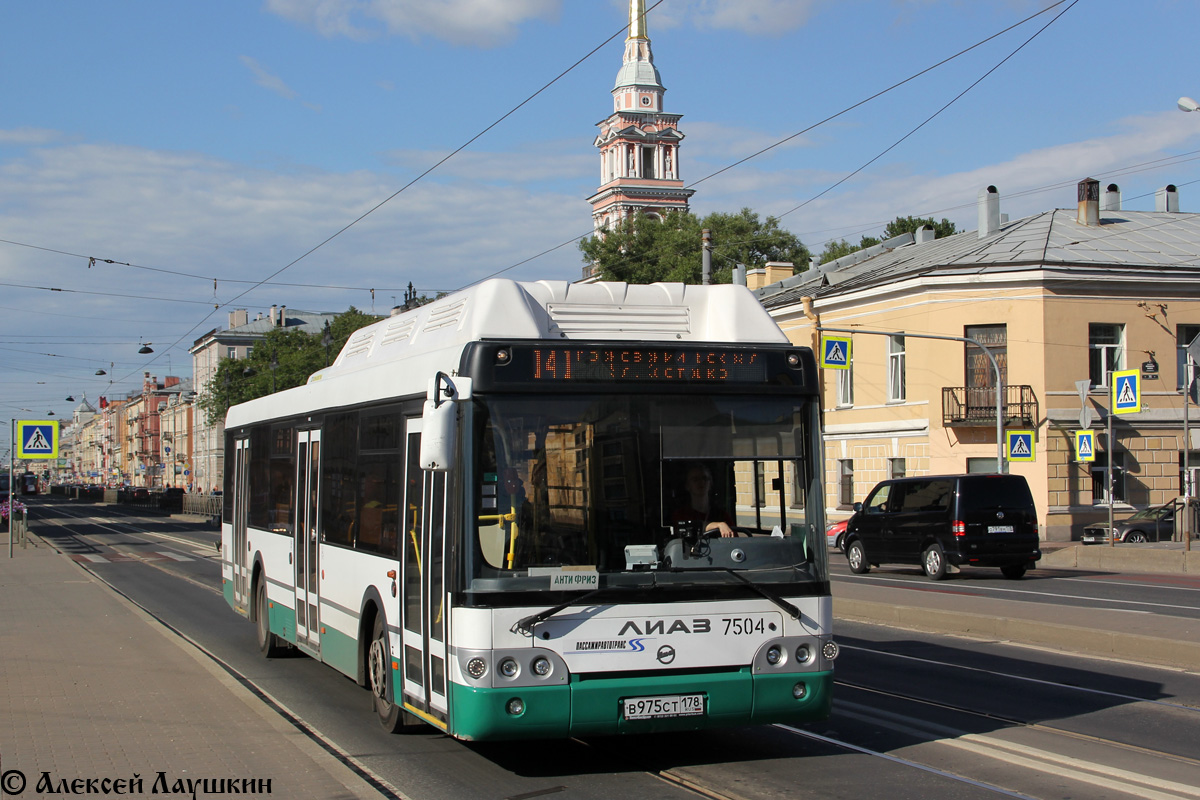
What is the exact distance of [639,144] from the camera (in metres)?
100

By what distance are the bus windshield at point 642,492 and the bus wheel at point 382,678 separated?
1.95 metres

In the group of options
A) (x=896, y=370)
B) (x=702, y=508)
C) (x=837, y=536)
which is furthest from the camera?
(x=896, y=370)

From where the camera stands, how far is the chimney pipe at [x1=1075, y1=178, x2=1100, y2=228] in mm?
43562

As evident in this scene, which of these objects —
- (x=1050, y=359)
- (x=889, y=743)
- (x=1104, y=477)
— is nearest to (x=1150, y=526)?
(x=1104, y=477)

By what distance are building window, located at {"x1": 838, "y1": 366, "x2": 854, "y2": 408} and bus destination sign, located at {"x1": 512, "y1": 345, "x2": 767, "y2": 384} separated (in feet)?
123

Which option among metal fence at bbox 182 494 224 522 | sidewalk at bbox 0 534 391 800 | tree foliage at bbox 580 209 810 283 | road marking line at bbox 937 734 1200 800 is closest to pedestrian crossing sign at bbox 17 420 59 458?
sidewalk at bbox 0 534 391 800

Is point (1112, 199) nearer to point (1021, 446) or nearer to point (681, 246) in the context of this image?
point (1021, 446)

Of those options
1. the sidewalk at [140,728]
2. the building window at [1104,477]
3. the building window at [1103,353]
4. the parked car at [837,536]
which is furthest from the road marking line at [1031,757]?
the building window at [1103,353]

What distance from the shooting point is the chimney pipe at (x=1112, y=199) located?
47.2m

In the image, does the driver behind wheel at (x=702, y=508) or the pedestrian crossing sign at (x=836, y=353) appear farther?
the pedestrian crossing sign at (x=836, y=353)

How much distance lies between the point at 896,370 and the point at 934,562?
731 inches

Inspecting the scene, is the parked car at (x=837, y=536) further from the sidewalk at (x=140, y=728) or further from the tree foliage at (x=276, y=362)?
the tree foliage at (x=276, y=362)

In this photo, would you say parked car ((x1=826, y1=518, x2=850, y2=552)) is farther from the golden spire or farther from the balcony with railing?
the golden spire

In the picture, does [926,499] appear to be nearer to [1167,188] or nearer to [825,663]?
[825,663]
